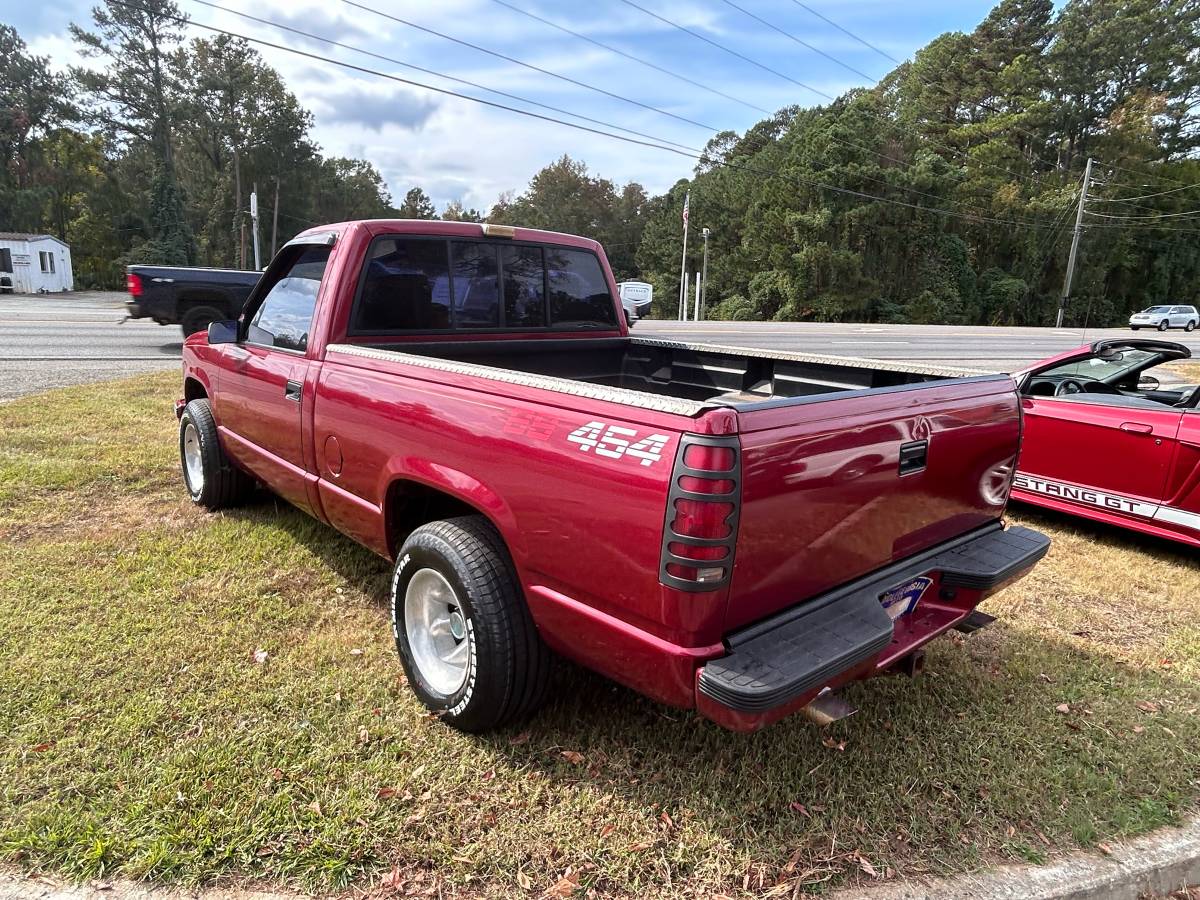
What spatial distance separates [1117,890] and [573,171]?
89053 millimetres

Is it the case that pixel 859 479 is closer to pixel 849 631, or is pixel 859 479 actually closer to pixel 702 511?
pixel 849 631

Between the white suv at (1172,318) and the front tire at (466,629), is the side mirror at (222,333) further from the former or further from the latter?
the white suv at (1172,318)

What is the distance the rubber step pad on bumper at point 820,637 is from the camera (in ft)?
6.45

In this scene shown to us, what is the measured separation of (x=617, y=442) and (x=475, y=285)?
228 centimetres

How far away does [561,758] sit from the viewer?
110 inches

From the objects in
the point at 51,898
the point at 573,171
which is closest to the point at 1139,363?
the point at 51,898

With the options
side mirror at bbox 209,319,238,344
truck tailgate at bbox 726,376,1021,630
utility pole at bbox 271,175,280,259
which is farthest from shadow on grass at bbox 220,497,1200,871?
utility pole at bbox 271,175,280,259

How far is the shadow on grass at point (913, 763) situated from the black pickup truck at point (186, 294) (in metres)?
12.4

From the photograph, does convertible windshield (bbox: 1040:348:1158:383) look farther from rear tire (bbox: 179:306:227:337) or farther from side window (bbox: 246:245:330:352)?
rear tire (bbox: 179:306:227:337)

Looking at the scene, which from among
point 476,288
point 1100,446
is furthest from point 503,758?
point 1100,446

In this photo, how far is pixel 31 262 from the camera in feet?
126

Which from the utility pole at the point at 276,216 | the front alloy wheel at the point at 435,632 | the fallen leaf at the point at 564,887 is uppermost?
the utility pole at the point at 276,216

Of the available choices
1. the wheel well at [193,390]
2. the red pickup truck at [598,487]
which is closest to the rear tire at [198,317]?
the wheel well at [193,390]

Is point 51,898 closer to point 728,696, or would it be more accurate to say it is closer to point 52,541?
point 728,696
